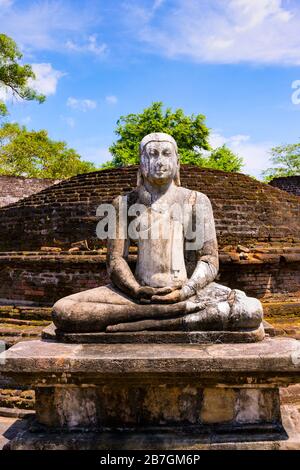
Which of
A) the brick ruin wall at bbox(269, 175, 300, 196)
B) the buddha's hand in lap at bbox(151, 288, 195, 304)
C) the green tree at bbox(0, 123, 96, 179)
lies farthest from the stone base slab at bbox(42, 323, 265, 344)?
the green tree at bbox(0, 123, 96, 179)

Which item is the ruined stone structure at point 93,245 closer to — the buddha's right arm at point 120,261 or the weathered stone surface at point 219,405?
the buddha's right arm at point 120,261

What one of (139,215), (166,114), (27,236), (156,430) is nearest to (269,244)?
(27,236)

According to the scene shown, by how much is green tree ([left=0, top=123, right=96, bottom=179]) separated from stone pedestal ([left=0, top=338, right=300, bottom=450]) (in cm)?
2314

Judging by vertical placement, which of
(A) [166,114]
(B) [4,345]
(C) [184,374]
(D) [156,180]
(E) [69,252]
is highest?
(A) [166,114]

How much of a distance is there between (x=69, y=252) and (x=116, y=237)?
386cm

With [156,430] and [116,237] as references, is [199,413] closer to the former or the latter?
[156,430]

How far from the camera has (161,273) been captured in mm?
2918

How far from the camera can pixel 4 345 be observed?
529cm

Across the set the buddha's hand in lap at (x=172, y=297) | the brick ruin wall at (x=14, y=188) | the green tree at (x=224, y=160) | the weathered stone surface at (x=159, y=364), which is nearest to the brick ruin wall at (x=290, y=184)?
the green tree at (x=224, y=160)

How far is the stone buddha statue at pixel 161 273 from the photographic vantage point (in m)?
2.68

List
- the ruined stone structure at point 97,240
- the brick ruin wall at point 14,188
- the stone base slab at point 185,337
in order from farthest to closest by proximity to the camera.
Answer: the brick ruin wall at point 14,188 < the ruined stone structure at point 97,240 < the stone base slab at point 185,337

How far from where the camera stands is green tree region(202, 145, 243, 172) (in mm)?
23036

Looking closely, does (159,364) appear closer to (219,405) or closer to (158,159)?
(219,405)

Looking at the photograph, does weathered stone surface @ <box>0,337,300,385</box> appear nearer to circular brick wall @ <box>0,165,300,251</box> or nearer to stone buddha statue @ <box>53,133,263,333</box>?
stone buddha statue @ <box>53,133,263,333</box>
